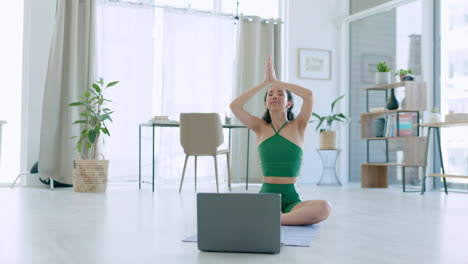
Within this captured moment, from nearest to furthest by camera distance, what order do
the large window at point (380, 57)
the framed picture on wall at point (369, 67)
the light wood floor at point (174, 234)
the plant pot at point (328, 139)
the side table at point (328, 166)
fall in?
the light wood floor at point (174, 234), the large window at point (380, 57), the plant pot at point (328, 139), the side table at point (328, 166), the framed picture on wall at point (369, 67)

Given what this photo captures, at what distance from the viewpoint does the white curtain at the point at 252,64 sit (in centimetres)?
680

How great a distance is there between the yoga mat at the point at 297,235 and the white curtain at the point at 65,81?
383 cm

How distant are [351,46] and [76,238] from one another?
5.90 m

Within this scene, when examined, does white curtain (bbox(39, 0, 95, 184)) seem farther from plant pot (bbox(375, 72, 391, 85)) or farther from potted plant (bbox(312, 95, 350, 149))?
plant pot (bbox(375, 72, 391, 85))

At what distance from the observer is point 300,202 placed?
8.94 ft

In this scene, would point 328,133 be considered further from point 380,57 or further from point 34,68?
point 34,68

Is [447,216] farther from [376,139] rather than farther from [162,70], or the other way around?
[162,70]

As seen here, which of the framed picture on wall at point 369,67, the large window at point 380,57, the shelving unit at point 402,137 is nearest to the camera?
the shelving unit at point 402,137

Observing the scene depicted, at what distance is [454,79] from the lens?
5930mm

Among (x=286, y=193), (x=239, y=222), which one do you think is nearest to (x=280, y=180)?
(x=286, y=193)

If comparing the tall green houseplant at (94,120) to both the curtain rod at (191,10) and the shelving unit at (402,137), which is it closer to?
the curtain rod at (191,10)

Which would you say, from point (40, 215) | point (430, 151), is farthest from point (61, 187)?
point (430, 151)

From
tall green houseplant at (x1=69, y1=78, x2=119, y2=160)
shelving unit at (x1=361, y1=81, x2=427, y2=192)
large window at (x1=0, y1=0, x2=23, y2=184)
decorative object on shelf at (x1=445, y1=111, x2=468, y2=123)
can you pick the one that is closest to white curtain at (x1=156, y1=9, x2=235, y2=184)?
tall green houseplant at (x1=69, y1=78, x2=119, y2=160)

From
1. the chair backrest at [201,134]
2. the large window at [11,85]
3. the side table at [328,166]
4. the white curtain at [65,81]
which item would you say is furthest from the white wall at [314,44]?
the large window at [11,85]
